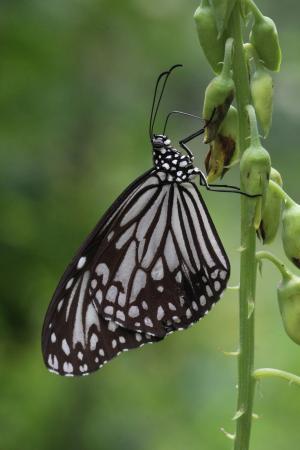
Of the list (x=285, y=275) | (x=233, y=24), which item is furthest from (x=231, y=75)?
(x=285, y=275)

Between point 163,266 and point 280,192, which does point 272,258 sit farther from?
point 163,266

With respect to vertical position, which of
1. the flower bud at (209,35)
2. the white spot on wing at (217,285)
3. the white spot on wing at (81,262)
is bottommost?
the white spot on wing at (217,285)

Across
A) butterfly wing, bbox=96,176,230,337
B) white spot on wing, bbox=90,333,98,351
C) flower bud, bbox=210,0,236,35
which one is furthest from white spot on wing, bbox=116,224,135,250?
flower bud, bbox=210,0,236,35

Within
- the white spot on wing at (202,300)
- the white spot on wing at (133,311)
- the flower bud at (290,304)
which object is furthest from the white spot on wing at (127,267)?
the flower bud at (290,304)

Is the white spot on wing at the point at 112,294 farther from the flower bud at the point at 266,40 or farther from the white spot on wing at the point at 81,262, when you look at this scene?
the flower bud at the point at 266,40

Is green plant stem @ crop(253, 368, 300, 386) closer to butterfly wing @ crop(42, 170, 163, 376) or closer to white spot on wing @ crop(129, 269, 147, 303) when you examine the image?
butterfly wing @ crop(42, 170, 163, 376)

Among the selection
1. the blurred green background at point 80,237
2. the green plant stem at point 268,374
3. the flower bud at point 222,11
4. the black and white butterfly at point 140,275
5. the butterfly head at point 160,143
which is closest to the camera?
the flower bud at point 222,11

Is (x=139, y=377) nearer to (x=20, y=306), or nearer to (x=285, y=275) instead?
(x=20, y=306)
